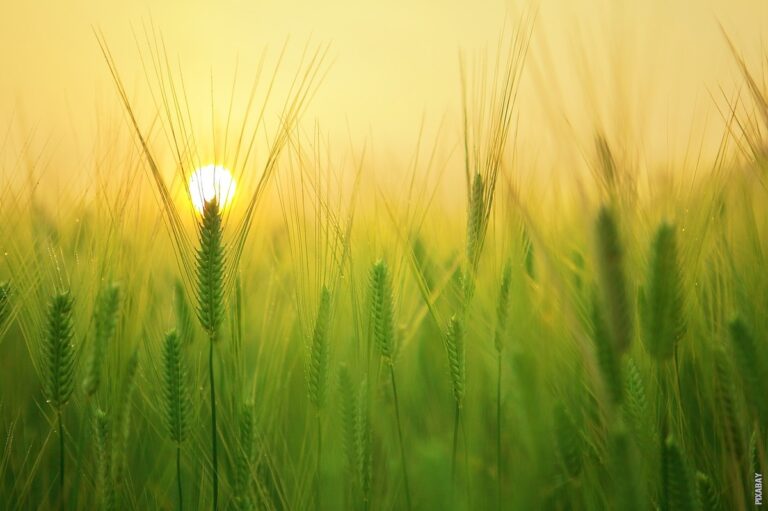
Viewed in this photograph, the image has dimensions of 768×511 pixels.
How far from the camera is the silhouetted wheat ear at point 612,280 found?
716 millimetres

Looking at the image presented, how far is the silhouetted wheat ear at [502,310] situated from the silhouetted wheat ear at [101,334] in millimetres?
519

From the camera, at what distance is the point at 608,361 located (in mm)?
719

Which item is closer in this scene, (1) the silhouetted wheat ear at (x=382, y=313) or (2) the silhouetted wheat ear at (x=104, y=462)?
(2) the silhouetted wheat ear at (x=104, y=462)

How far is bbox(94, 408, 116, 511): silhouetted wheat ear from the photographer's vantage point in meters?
0.84

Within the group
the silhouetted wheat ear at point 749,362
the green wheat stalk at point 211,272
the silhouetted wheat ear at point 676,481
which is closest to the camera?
the silhouetted wheat ear at point 676,481

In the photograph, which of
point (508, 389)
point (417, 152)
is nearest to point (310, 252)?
point (417, 152)

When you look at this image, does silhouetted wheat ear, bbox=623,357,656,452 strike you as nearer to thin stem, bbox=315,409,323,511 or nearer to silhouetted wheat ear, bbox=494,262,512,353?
silhouetted wheat ear, bbox=494,262,512,353

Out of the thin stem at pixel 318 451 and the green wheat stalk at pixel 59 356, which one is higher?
the green wheat stalk at pixel 59 356

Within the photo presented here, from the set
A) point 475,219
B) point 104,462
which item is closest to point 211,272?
point 104,462

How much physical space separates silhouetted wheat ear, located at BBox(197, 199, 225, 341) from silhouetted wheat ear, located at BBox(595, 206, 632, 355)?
0.48 m

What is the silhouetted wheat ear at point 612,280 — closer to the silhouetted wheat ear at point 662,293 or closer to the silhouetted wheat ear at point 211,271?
the silhouetted wheat ear at point 662,293

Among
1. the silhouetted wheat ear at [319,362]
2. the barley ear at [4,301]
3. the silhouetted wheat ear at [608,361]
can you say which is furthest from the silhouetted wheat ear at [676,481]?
the barley ear at [4,301]

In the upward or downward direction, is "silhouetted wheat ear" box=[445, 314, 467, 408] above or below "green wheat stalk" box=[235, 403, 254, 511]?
above

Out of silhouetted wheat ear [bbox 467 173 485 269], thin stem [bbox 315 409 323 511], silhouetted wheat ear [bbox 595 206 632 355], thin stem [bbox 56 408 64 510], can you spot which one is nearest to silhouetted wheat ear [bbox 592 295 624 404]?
silhouetted wheat ear [bbox 595 206 632 355]
